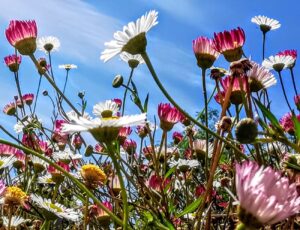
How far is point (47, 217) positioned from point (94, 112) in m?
0.49

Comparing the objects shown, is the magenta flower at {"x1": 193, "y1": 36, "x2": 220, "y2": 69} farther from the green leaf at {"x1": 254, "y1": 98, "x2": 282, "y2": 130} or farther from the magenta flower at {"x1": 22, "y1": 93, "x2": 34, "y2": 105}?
the magenta flower at {"x1": 22, "y1": 93, "x2": 34, "y2": 105}

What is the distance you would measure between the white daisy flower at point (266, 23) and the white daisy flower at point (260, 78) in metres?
1.20

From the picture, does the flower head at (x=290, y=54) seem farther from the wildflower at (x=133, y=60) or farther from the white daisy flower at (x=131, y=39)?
the white daisy flower at (x=131, y=39)

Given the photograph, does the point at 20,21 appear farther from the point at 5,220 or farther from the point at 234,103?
the point at 234,103

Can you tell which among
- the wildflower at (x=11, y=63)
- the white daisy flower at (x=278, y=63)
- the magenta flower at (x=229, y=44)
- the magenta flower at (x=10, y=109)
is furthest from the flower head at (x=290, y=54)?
the magenta flower at (x=10, y=109)

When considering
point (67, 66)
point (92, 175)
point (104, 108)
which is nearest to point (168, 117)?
point (104, 108)

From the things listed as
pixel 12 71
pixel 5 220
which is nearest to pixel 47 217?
pixel 5 220

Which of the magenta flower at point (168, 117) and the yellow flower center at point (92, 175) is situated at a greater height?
the magenta flower at point (168, 117)

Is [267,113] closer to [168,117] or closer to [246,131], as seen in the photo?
[246,131]

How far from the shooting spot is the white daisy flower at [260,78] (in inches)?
52.4

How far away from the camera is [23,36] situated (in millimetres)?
1672

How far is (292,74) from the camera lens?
2.15 m

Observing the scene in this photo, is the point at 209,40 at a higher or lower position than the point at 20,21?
lower

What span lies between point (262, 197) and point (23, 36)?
48.1 inches
